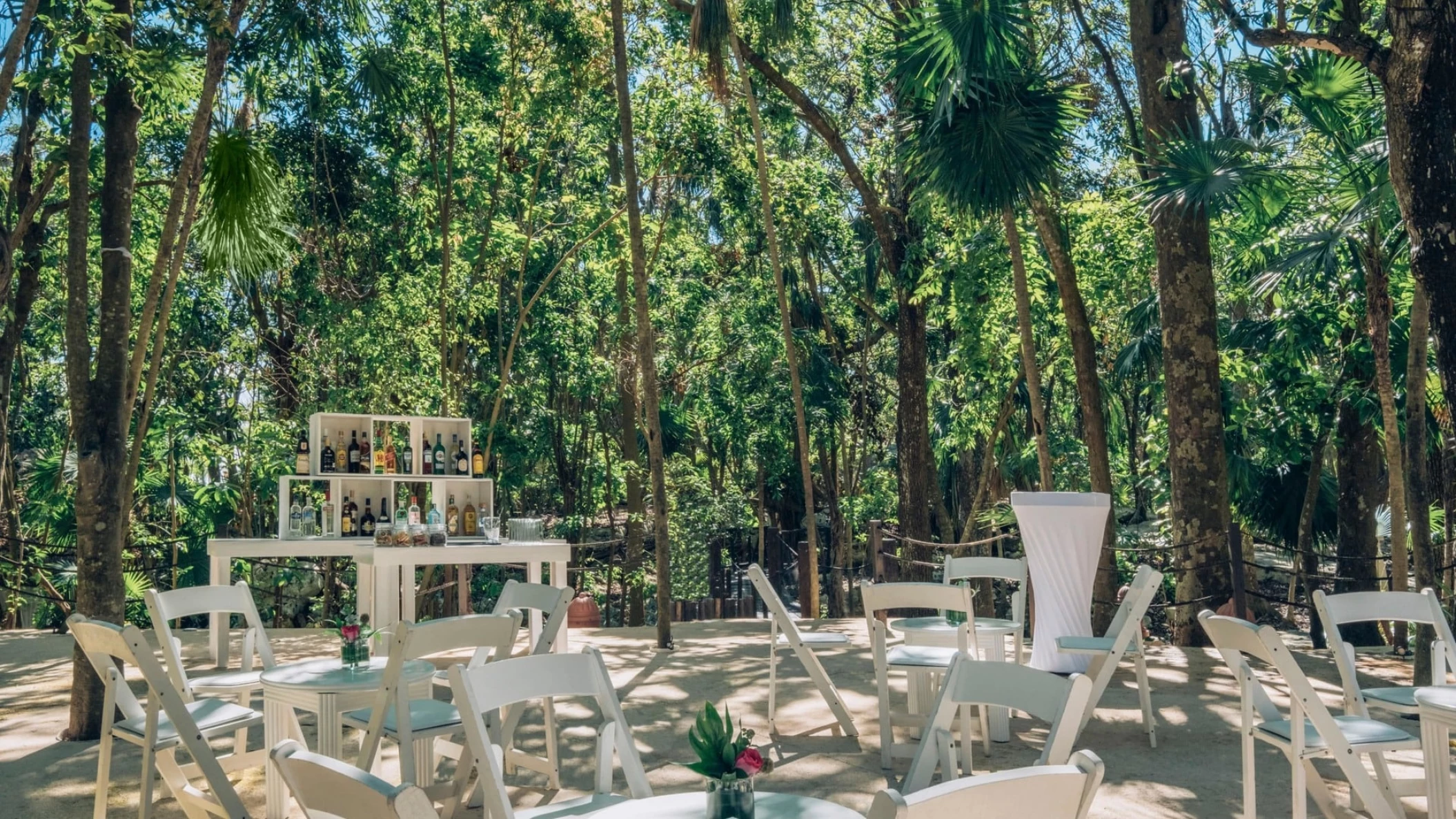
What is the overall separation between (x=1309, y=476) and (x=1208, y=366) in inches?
138

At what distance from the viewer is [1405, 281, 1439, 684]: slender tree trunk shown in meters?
6.00

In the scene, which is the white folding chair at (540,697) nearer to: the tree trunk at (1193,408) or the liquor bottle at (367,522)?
the liquor bottle at (367,522)

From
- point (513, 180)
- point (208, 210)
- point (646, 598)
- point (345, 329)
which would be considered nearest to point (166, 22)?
point (208, 210)

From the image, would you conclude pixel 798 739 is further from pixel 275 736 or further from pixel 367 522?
pixel 367 522

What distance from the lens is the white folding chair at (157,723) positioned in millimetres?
3041

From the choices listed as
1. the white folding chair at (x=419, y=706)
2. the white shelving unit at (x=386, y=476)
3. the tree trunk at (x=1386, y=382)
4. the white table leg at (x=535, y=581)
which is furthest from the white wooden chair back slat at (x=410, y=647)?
the tree trunk at (x=1386, y=382)

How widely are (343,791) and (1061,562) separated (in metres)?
4.23

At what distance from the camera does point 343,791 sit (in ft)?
5.75

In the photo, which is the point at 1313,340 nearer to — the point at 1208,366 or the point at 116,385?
the point at 1208,366

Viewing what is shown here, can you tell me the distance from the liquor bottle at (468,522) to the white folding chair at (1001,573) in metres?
3.26

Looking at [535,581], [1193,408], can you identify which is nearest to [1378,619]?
[1193,408]

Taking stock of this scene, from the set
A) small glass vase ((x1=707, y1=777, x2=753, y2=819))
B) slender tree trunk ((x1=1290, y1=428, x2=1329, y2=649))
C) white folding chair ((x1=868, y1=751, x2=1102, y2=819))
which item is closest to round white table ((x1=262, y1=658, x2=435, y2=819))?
small glass vase ((x1=707, y1=777, x2=753, y2=819))

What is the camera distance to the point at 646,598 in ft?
59.7

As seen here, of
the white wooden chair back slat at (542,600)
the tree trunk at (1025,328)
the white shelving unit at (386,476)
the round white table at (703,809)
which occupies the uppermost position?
the tree trunk at (1025,328)
